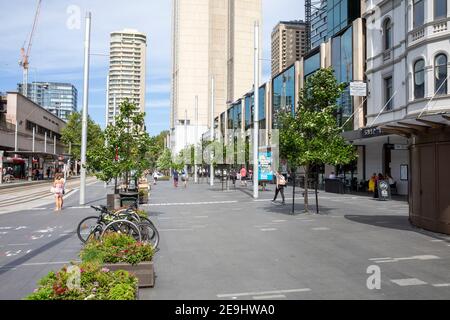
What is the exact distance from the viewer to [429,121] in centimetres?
1191

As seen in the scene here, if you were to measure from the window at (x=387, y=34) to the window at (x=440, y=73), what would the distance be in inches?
245

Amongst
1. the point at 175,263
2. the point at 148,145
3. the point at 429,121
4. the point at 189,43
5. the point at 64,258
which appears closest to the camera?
the point at 175,263

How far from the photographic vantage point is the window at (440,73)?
23.0m

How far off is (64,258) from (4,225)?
6845 millimetres

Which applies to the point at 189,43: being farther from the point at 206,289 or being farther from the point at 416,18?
the point at 206,289

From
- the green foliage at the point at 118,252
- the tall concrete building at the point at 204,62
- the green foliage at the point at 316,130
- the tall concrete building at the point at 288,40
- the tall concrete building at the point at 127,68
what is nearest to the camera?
the green foliage at the point at 118,252

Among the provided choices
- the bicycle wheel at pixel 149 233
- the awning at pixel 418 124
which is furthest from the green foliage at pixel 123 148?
the awning at pixel 418 124

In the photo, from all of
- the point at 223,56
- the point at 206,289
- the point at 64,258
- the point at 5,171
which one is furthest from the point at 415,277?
the point at 223,56

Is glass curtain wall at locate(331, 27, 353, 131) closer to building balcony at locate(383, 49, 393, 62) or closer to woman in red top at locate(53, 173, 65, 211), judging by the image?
building balcony at locate(383, 49, 393, 62)

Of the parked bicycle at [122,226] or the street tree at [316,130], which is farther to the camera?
the street tree at [316,130]

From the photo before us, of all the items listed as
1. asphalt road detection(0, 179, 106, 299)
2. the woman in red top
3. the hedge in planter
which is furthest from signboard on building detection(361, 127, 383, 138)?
the hedge in planter

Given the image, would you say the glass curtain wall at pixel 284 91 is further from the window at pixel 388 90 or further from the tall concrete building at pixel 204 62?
the tall concrete building at pixel 204 62

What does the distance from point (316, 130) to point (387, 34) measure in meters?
16.0

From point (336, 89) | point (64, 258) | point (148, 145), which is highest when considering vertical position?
point (336, 89)
